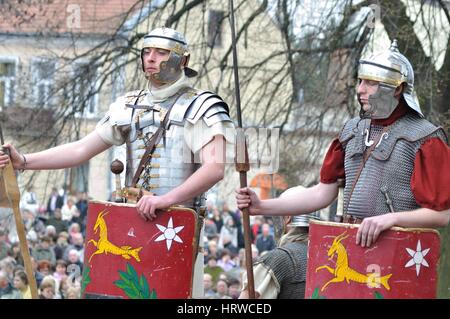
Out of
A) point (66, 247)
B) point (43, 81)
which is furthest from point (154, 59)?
point (66, 247)

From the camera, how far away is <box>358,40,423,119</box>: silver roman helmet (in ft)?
24.3

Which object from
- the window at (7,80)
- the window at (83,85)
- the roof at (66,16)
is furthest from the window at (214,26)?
the window at (7,80)

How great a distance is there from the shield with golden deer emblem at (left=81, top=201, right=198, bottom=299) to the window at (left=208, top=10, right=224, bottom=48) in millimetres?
7424

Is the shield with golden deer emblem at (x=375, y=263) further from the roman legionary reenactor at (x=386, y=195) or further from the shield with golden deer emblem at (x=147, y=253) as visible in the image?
the shield with golden deer emblem at (x=147, y=253)

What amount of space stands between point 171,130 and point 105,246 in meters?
0.68

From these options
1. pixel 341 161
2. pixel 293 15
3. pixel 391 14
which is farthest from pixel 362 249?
pixel 293 15

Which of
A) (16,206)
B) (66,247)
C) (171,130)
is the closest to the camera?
(171,130)

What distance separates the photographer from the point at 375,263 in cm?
711

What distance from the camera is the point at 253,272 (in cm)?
769

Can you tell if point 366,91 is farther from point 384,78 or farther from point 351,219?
point 351,219

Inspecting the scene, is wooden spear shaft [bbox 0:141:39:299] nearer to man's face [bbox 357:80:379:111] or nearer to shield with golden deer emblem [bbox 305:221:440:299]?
shield with golden deer emblem [bbox 305:221:440:299]

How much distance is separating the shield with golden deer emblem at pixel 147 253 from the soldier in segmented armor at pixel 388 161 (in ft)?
1.20

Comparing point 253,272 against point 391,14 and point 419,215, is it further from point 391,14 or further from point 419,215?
point 391,14
